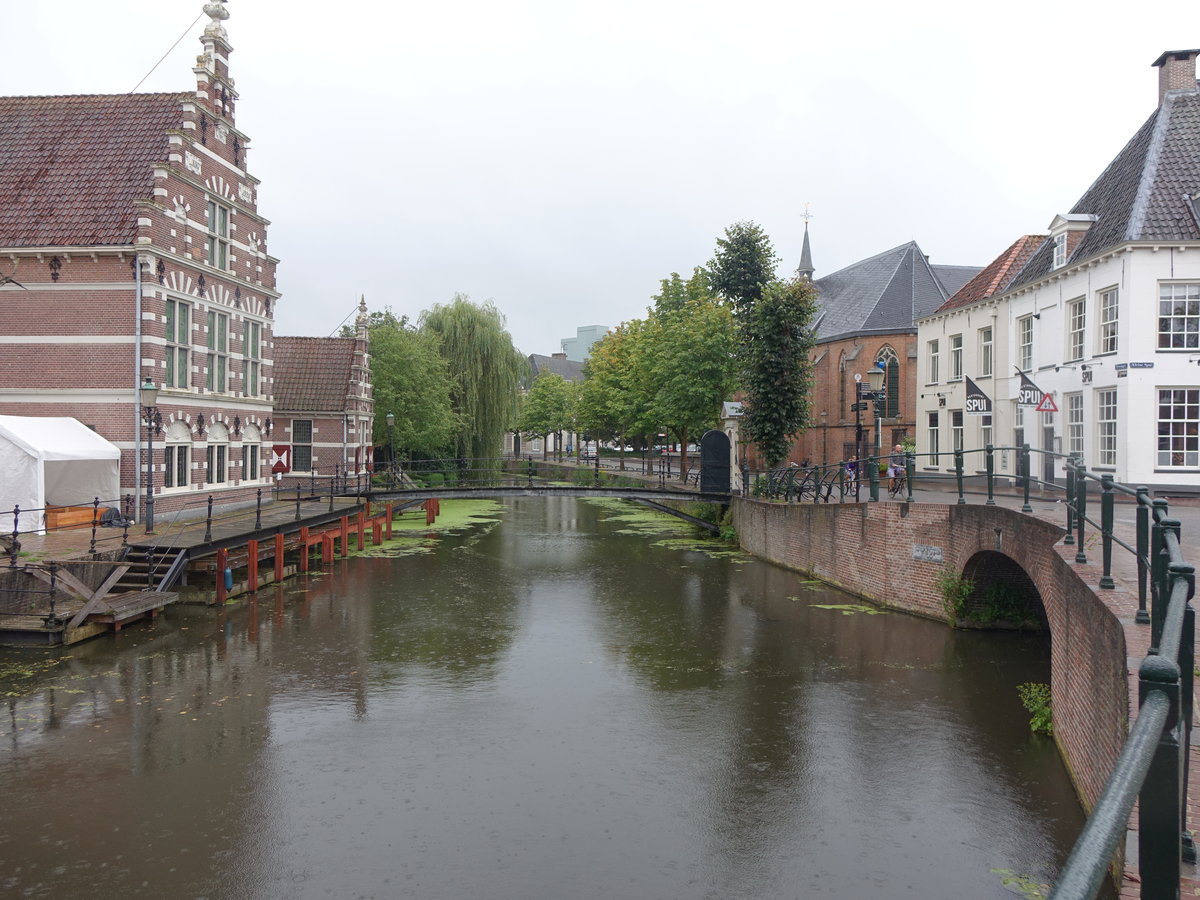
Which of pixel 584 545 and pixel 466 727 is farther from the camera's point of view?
pixel 584 545

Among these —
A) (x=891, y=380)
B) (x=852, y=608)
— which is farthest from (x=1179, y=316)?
(x=891, y=380)

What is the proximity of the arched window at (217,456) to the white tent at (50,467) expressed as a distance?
2.99 metres

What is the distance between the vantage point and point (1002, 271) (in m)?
26.3

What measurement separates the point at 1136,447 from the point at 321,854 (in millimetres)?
17959

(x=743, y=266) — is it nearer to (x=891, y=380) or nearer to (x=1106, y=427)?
(x=891, y=380)

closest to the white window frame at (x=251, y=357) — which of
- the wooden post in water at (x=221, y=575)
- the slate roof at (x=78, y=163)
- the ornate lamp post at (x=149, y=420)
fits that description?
the slate roof at (x=78, y=163)

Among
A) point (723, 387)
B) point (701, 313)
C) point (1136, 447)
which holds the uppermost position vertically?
point (701, 313)

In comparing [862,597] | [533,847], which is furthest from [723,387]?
[533,847]

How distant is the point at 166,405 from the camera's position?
68.5 feet

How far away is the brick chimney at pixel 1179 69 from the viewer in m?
20.7

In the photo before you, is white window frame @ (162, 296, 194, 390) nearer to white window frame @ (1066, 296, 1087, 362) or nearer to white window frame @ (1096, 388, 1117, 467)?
white window frame @ (1096, 388, 1117, 467)

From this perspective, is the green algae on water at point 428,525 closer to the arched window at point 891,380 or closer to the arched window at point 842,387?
the arched window at point 842,387

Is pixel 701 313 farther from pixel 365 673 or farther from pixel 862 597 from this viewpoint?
pixel 365 673

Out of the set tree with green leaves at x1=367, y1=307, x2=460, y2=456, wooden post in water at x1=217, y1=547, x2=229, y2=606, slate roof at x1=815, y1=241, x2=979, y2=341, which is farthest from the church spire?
wooden post in water at x1=217, y1=547, x2=229, y2=606
